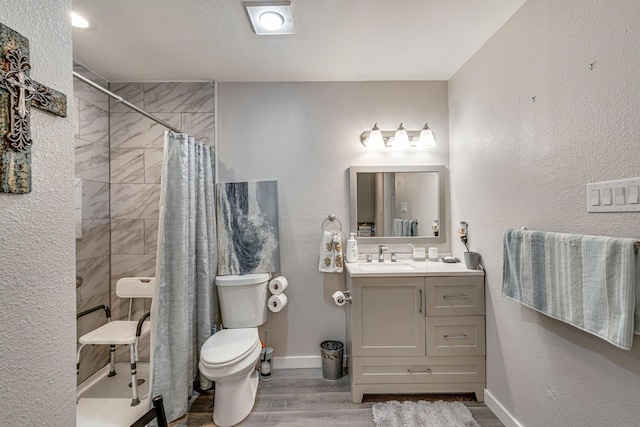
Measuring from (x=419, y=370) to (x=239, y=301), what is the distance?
136 cm

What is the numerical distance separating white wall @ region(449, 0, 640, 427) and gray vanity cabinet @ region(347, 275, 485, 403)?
0.38ft

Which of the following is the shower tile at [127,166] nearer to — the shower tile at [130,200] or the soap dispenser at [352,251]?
Answer: the shower tile at [130,200]

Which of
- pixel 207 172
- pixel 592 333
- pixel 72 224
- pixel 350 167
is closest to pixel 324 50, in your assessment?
pixel 350 167

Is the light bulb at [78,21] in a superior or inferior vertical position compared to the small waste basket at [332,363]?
superior

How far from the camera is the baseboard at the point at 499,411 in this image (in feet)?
5.42

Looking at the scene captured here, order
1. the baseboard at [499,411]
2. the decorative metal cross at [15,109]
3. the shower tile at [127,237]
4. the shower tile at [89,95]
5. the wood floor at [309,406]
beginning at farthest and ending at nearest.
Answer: the shower tile at [127,237] < the shower tile at [89,95] < the wood floor at [309,406] < the baseboard at [499,411] < the decorative metal cross at [15,109]

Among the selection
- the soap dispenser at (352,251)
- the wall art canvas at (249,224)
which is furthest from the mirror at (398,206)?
the wall art canvas at (249,224)

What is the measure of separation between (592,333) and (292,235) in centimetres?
186

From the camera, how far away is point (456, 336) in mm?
1923

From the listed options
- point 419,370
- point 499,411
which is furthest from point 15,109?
point 499,411

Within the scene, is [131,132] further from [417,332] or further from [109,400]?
[417,332]

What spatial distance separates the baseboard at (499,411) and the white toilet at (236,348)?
5.04 ft

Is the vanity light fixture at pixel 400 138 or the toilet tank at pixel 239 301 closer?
the toilet tank at pixel 239 301

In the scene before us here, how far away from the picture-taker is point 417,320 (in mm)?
1912
